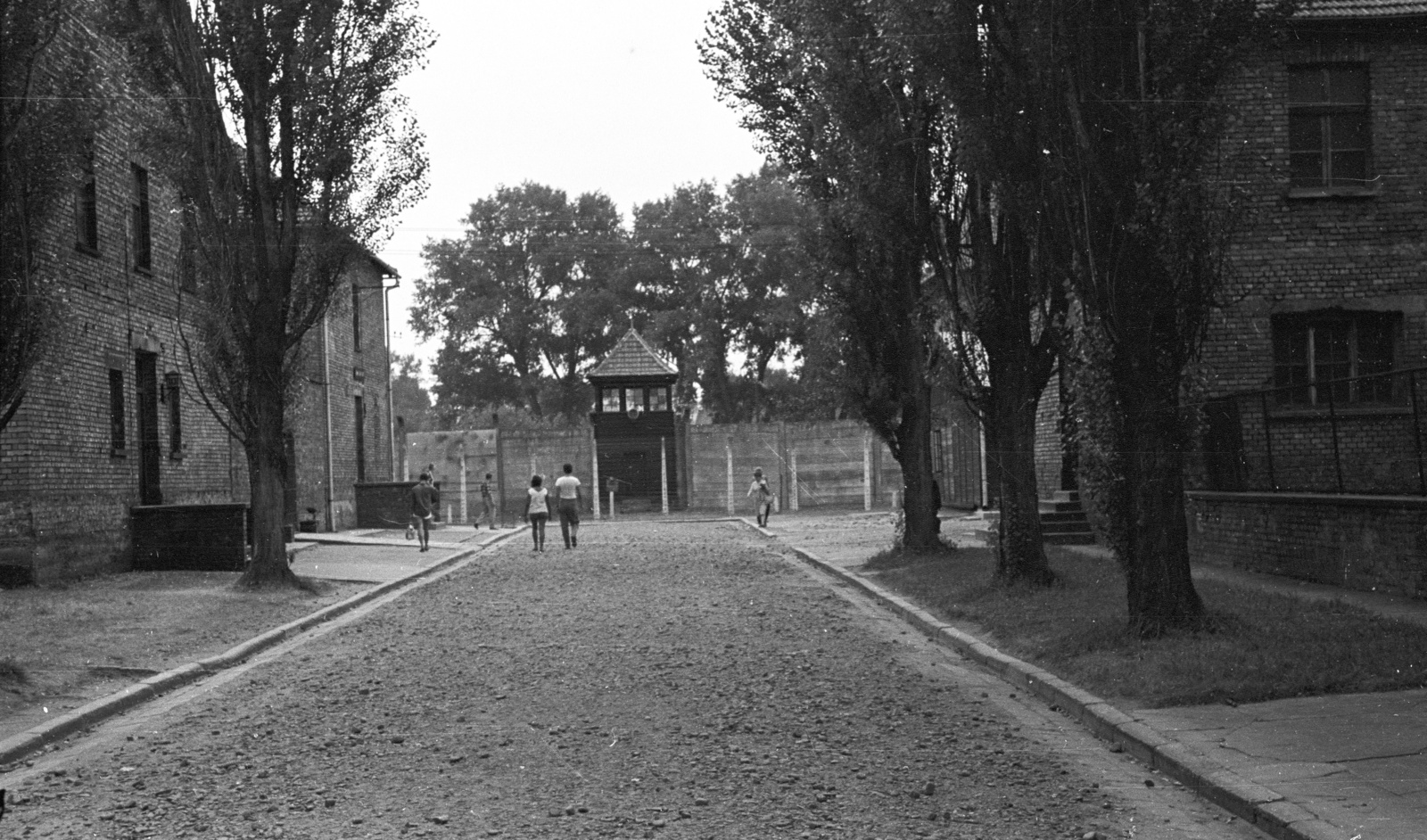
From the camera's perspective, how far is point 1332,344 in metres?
20.6

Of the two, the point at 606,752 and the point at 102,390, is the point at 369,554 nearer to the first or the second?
the point at 102,390

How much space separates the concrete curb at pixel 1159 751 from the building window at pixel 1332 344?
386 inches

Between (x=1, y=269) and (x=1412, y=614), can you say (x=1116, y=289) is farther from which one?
(x=1, y=269)

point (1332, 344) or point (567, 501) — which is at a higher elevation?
point (1332, 344)

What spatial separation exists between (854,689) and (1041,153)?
486 cm

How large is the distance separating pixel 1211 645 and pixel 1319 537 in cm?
588

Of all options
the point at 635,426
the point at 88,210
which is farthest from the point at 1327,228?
the point at 635,426

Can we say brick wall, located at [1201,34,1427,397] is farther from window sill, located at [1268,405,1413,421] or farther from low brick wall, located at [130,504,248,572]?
low brick wall, located at [130,504,248,572]

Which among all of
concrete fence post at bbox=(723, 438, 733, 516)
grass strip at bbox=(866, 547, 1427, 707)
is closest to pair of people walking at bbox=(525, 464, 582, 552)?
grass strip at bbox=(866, 547, 1427, 707)

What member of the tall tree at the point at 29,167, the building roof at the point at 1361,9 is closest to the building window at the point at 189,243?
the tall tree at the point at 29,167

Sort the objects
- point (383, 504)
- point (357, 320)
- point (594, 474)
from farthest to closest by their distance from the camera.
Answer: point (594, 474)
point (357, 320)
point (383, 504)

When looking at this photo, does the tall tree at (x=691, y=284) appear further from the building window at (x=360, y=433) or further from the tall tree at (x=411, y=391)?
the tall tree at (x=411, y=391)

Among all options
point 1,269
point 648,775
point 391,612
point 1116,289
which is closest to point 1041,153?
point 1116,289

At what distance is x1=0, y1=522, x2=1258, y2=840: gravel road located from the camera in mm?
6570
